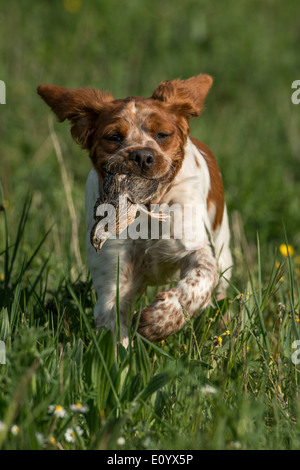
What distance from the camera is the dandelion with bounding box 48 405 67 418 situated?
233 centimetres

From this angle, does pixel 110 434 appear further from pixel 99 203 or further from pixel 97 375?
pixel 99 203

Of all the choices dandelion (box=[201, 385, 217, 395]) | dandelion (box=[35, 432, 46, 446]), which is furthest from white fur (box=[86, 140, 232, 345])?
dandelion (box=[35, 432, 46, 446])

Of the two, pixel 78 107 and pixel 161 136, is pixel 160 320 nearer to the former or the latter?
pixel 161 136

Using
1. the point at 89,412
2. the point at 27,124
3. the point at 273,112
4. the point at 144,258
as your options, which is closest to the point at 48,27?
the point at 27,124

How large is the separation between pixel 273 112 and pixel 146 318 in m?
5.50

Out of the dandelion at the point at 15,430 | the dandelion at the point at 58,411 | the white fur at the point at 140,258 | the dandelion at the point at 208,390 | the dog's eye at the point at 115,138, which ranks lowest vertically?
the dandelion at the point at 15,430

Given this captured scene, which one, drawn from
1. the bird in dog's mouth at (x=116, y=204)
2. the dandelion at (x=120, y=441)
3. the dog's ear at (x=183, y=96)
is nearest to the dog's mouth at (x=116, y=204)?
the bird in dog's mouth at (x=116, y=204)

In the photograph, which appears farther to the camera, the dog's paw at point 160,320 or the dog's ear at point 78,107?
the dog's ear at point 78,107

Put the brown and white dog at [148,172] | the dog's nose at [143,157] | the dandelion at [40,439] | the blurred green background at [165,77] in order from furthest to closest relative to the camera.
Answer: the blurred green background at [165,77], the brown and white dog at [148,172], the dog's nose at [143,157], the dandelion at [40,439]

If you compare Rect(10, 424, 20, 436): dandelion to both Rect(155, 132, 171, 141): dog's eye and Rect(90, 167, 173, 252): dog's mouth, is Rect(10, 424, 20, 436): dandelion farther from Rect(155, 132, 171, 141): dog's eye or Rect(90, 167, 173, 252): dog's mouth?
Rect(155, 132, 171, 141): dog's eye

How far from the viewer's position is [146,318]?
3.04m

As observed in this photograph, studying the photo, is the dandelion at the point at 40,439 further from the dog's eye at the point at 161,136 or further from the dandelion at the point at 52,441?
the dog's eye at the point at 161,136

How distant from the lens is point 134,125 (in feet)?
11.0

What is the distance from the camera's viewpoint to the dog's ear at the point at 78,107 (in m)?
3.56
